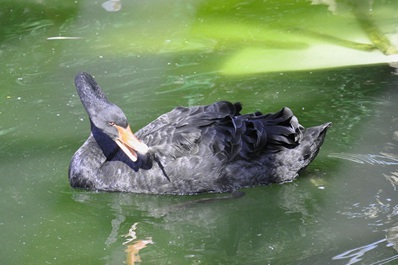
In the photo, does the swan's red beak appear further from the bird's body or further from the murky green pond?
the murky green pond

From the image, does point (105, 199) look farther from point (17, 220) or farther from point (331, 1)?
point (331, 1)

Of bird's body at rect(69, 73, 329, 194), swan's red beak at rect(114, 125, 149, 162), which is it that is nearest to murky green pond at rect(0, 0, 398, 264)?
bird's body at rect(69, 73, 329, 194)

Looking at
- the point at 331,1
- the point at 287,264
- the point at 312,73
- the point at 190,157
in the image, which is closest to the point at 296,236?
the point at 287,264

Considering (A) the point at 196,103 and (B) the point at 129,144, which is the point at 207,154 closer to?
(B) the point at 129,144

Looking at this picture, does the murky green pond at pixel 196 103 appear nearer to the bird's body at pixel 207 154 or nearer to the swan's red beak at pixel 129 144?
the bird's body at pixel 207 154

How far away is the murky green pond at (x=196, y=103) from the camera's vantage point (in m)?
4.99

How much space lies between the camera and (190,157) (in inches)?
225

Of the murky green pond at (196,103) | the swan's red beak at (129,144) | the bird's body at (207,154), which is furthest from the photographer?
the bird's body at (207,154)

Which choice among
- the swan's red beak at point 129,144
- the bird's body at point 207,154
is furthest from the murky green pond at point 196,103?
the swan's red beak at point 129,144

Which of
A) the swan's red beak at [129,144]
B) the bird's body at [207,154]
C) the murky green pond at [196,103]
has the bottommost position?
the murky green pond at [196,103]

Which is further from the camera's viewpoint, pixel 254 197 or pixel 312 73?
pixel 312 73

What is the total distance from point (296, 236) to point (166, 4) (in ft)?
16.8

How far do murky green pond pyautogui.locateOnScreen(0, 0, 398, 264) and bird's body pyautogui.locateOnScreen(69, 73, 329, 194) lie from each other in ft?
0.33

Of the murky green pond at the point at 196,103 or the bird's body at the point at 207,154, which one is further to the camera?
the bird's body at the point at 207,154
